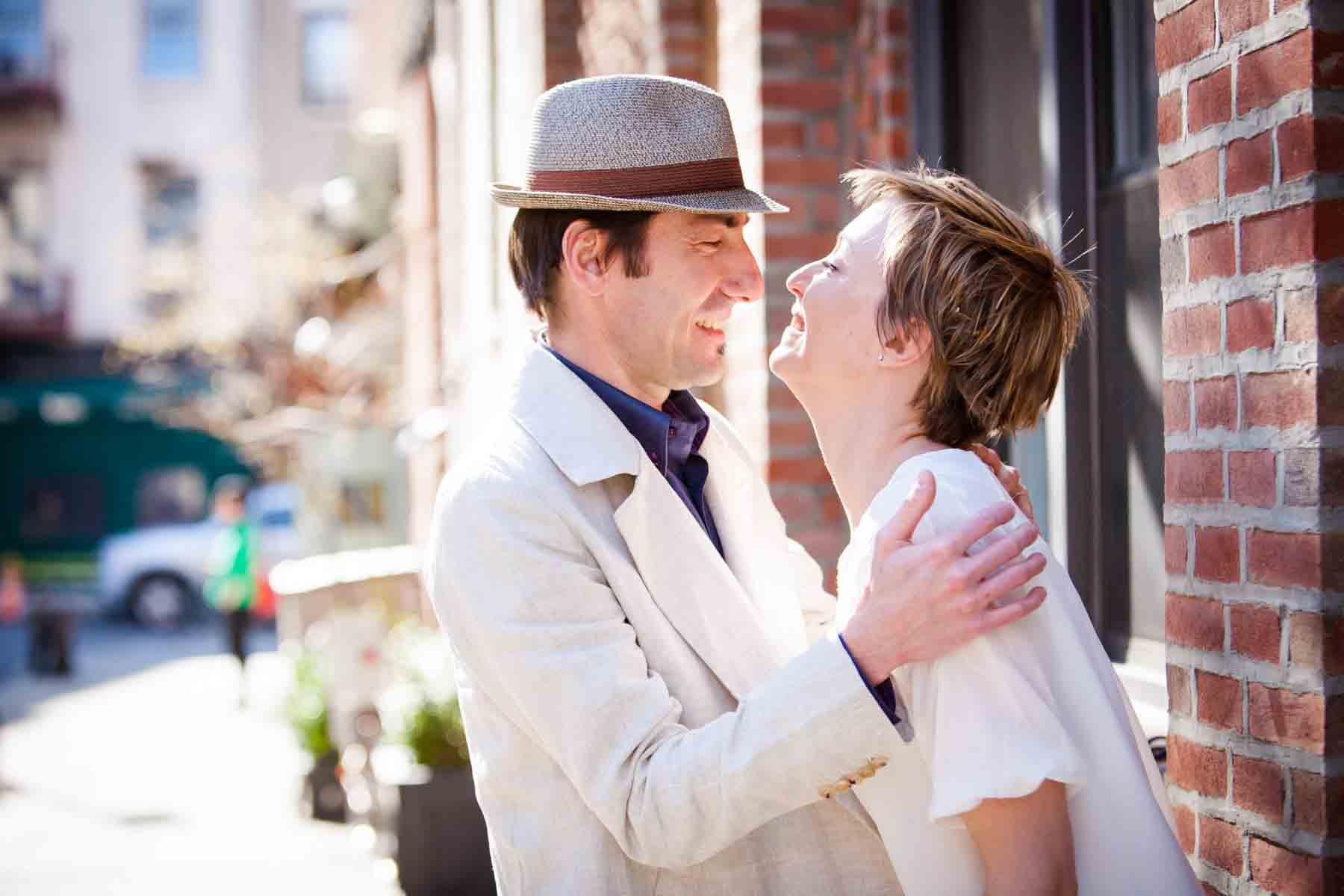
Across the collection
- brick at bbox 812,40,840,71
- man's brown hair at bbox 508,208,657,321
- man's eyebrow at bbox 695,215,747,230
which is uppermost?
brick at bbox 812,40,840,71

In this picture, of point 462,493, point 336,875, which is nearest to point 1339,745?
point 462,493

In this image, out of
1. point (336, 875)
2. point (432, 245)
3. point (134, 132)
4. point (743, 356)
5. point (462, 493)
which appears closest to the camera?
point (462, 493)

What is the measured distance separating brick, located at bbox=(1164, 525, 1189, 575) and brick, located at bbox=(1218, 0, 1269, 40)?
75 cm

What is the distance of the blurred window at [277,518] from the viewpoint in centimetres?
2134

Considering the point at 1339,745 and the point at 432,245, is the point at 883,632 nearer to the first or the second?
the point at 1339,745

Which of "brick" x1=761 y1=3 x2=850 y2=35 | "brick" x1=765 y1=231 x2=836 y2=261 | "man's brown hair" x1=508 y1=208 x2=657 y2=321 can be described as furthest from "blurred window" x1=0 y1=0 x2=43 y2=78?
"man's brown hair" x1=508 y1=208 x2=657 y2=321

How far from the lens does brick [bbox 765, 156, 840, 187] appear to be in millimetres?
4340

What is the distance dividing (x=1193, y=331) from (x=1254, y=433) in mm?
224

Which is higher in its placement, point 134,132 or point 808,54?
point 134,132

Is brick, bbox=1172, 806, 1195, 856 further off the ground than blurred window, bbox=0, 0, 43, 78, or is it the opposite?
blurred window, bbox=0, 0, 43, 78

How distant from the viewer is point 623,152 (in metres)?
2.46

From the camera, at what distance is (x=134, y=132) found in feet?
90.8

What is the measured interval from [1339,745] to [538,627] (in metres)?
1.10

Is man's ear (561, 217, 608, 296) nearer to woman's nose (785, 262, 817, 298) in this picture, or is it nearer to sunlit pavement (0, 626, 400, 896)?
woman's nose (785, 262, 817, 298)
